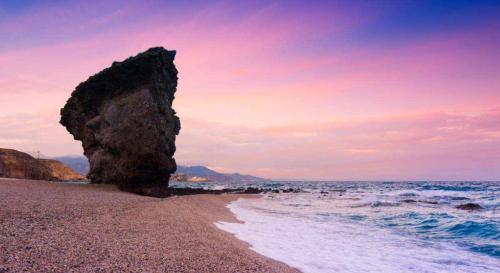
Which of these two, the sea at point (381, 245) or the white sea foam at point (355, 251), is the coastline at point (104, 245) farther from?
the sea at point (381, 245)

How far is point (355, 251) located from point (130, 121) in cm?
2151

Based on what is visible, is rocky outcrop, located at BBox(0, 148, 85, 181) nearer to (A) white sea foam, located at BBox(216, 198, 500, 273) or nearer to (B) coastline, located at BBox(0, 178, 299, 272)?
(B) coastline, located at BBox(0, 178, 299, 272)

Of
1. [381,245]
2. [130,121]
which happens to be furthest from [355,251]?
[130,121]

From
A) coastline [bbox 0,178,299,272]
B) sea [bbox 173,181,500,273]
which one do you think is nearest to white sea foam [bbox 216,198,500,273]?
sea [bbox 173,181,500,273]

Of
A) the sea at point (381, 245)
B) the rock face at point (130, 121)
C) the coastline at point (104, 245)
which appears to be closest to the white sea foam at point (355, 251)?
the sea at point (381, 245)

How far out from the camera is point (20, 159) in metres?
50.7

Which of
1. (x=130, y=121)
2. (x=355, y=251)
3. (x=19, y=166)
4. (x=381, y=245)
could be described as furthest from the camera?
(x=19, y=166)

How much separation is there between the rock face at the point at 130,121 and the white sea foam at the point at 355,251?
14.9 metres

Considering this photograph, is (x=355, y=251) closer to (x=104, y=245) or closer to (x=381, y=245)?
(x=381, y=245)

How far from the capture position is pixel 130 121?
28.3 meters

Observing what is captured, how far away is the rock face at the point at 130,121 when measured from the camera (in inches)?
1113

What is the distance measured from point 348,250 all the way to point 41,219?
29.7ft

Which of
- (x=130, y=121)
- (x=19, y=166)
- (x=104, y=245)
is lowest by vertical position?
(x=104, y=245)

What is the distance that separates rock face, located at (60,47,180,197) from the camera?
28.3m
